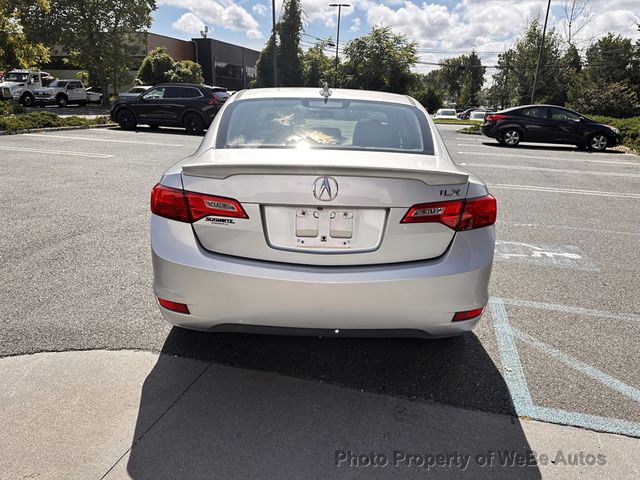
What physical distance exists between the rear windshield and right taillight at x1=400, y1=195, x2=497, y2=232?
0.51 metres

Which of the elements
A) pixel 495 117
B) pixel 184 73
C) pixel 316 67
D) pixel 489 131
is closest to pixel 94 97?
pixel 184 73

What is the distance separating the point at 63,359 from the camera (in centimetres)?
288

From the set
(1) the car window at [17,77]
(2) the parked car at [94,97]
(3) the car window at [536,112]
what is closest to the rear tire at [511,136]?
(3) the car window at [536,112]

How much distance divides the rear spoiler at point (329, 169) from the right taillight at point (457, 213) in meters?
0.11

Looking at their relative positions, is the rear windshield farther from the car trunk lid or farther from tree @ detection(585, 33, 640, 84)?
tree @ detection(585, 33, 640, 84)

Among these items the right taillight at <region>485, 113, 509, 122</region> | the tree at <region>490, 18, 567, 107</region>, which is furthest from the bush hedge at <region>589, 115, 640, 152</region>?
the tree at <region>490, 18, 567, 107</region>

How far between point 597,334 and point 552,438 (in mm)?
1338

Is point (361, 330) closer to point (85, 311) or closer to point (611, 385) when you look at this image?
point (611, 385)

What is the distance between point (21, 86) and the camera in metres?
30.8

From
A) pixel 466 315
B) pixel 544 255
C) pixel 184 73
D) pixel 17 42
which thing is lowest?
pixel 544 255

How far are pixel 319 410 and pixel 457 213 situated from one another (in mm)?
1231

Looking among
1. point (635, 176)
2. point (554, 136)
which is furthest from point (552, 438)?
point (554, 136)

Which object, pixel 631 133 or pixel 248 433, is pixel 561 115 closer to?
pixel 631 133

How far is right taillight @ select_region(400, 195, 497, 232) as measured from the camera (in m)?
2.32
